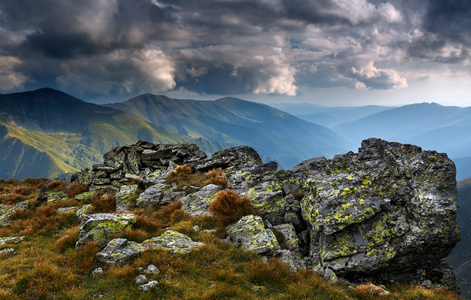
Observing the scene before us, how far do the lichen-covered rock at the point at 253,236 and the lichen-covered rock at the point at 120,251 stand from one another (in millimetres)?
3979

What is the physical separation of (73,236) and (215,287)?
697 centimetres

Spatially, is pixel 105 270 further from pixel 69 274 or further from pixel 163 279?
pixel 163 279

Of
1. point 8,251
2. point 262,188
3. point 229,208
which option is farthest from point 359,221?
point 8,251

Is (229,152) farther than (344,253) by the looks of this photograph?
Yes

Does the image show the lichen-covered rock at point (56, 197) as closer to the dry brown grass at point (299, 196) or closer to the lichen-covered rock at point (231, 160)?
the lichen-covered rock at point (231, 160)

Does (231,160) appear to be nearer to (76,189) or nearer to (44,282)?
(76,189)

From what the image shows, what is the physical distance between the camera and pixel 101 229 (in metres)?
9.37

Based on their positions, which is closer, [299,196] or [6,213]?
[299,196]

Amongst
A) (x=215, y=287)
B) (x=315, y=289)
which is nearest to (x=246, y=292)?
(x=215, y=287)

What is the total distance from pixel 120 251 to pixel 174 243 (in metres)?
2.01

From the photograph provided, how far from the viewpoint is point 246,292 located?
23.4 feet

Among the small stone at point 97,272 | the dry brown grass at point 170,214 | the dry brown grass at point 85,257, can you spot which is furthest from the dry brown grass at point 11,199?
the small stone at point 97,272

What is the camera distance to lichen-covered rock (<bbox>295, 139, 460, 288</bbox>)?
32.4ft

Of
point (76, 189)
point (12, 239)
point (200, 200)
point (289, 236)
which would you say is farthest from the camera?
point (76, 189)
